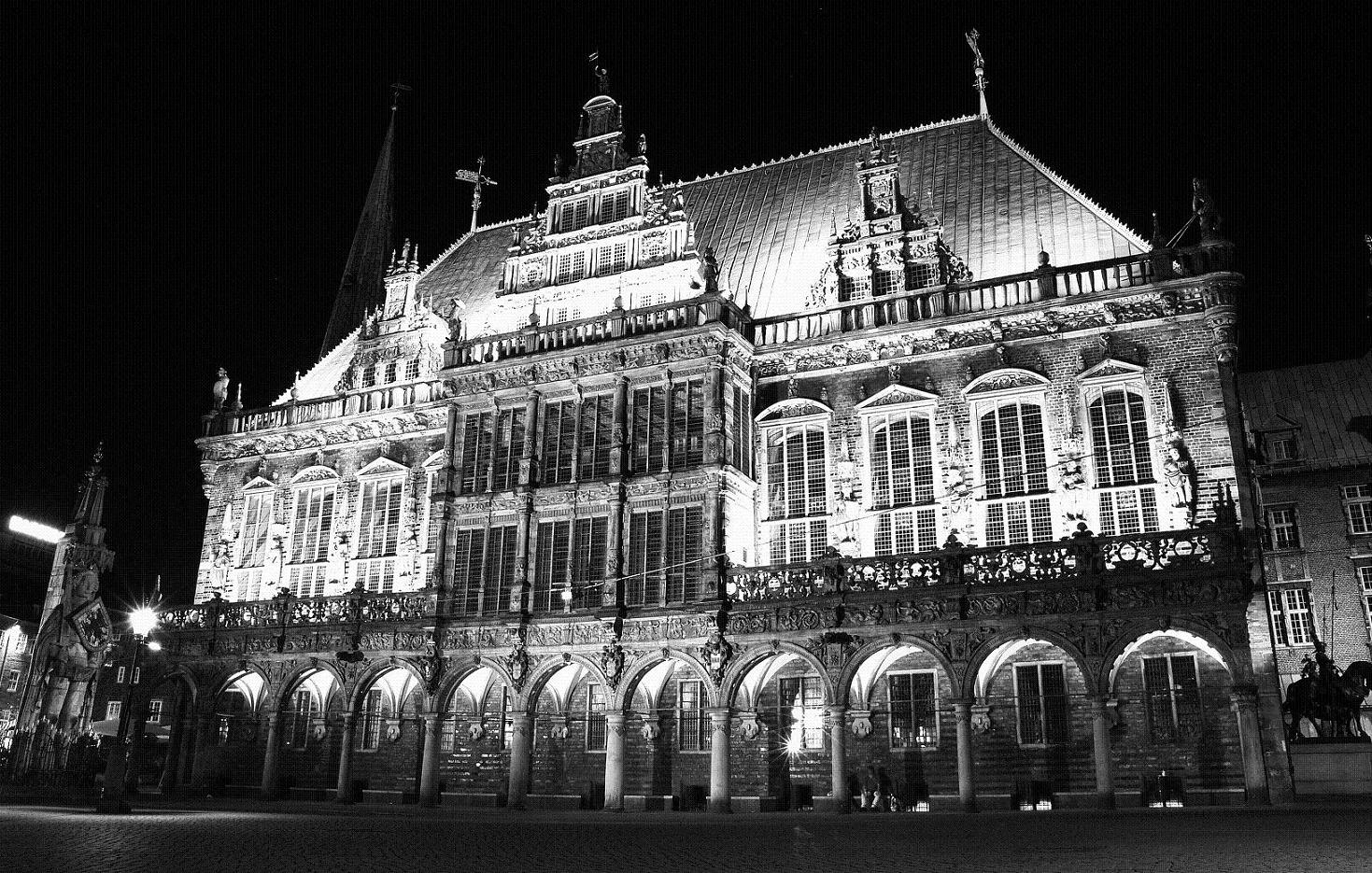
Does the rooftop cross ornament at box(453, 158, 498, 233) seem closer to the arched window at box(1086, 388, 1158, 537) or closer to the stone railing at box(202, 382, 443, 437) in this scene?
the stone railing at box(202, 382, 443, 437)

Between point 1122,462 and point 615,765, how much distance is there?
1602 cm

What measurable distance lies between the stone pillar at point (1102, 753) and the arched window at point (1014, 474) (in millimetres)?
5223

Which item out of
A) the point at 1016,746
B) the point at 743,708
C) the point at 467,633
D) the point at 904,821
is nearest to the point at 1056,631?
the point at 1016,746

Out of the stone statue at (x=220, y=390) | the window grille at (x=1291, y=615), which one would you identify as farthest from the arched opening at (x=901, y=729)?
the stone statue at (x=220, y=390)

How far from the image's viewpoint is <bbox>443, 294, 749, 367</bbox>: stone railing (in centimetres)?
3159

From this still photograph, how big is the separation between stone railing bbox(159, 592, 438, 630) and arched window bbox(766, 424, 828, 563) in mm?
10849

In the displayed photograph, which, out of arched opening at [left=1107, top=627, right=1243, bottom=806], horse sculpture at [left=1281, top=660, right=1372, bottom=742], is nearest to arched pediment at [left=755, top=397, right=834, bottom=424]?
arched opening at [left=1107, top=627, right=1243, bottom=806]

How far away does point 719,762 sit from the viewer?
27.6 metres

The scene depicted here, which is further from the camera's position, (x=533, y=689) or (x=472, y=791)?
(x=472, y=791)

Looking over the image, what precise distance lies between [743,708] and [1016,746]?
7.53 metres

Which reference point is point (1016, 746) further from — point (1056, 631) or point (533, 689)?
point (533, 689)

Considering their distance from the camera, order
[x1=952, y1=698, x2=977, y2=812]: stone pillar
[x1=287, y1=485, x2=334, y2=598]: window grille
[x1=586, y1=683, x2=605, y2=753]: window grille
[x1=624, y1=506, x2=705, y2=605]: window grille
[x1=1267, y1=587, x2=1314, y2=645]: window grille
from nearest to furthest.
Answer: [x1=952, y1=698, x2=977, y2=812]: stone pillar
[x1=624, y1=506, x2=705, y2=605]: window grille
[x1=586, y1=683, x2=605, y2=753]: window grille
[x1=287, y1=485, x2=334, y2=598]: window grille
[x1=1267, y1=587, x2=1314, y2=645]: window grille

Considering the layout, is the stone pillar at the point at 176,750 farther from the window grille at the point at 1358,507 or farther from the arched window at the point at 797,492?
the window grille at the point at 1358,507

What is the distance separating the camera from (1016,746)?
88.2 ft
